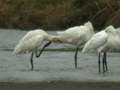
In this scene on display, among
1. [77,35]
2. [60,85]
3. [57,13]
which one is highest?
[57,13]

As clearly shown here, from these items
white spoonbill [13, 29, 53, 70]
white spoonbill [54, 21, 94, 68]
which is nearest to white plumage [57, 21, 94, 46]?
white spoonbill [54, 21, 94, 68]

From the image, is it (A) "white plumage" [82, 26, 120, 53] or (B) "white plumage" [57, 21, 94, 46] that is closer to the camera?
(A) "white plumage" [82, 26, 120, 53]

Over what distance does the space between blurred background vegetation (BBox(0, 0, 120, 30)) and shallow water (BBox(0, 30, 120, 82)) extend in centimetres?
999

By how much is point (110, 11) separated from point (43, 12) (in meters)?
5.58

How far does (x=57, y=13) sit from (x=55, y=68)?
1697 cm

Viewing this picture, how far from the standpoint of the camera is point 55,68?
1416 cm

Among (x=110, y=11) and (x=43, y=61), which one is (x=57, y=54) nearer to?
(x=43, y=61)

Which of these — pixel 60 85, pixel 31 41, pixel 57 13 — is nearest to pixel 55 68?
pixel 31 41

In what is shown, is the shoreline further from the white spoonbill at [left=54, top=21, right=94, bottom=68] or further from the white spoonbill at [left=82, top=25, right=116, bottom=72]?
the white spoonbill at [left=54, top=21, right=94, bottom=68]

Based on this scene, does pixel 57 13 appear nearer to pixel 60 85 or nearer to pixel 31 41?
pixel 31 41

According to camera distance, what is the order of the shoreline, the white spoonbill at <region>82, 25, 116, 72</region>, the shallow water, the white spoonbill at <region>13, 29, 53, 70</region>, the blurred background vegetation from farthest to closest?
the blurred background vegetation → the white spoonbill at <region>13, 29, 53, 70</region> → the white spoonbill at <region>82, 25, 116, 72</region> → the shallow water → the shoreline

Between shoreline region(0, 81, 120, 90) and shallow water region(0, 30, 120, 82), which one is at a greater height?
shallow water region(0, 30, 120, 82)

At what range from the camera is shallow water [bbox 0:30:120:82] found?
12344mm

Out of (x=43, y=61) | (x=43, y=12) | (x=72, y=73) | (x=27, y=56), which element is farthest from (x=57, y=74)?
(x=43, y=12)
